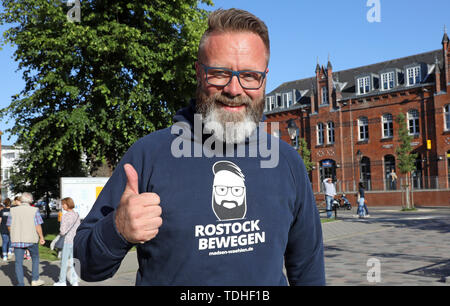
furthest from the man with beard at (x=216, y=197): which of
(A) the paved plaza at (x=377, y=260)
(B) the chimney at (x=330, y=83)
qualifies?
(B) the chimney at (x=330, y=83)

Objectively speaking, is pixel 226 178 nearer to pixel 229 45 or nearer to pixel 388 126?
pixel 229 45

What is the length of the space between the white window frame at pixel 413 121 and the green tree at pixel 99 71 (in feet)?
85.5

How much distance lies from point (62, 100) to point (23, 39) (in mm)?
2640

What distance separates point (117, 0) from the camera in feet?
54.0

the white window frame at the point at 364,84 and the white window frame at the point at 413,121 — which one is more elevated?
the white window frame at the point at 364,84

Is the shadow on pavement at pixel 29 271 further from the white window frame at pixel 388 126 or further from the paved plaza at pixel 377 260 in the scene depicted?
the white window frame at pixel 388 126

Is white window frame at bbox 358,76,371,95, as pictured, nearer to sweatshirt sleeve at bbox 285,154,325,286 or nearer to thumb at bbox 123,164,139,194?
sweatshirt sleeve at bbox 285,154,325,286

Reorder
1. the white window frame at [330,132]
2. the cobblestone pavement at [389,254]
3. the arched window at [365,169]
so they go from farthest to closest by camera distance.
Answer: the white window frame at [330,132], the arched window at [365,169], the cobblestone pavement at [389,254]

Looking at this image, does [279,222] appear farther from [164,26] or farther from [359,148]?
[359,148]

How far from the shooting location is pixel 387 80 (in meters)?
39.2

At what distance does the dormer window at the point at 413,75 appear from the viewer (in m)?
A: 37.1

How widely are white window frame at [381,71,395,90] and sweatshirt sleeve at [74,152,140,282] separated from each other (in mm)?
40486

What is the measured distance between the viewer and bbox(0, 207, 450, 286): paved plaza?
26.0ft

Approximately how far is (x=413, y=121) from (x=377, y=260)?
30243mm
